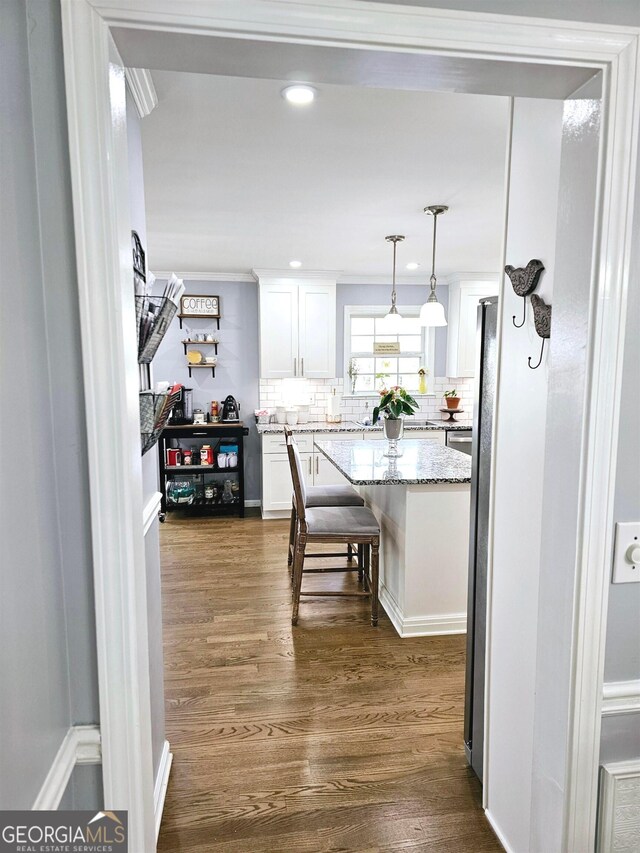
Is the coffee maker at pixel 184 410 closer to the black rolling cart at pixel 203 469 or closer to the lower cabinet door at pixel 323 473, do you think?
the black rolling cart at pixel 203 469

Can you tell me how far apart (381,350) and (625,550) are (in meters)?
4.88

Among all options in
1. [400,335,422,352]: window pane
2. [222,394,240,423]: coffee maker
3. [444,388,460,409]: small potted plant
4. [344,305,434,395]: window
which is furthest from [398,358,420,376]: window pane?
[222,394,240,423]: coffee maker

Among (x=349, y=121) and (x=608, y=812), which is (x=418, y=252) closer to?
(x=349, y=121)

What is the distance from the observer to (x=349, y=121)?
2094 millimetres

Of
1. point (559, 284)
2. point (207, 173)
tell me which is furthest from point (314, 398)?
point (559, 284)

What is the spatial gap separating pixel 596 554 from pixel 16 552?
103 centimetres

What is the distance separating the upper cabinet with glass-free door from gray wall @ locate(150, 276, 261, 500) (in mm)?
329

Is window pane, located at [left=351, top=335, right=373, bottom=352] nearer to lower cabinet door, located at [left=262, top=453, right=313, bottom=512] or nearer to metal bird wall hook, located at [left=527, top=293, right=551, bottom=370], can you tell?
lower cabinet door, located at [left=262, top=453, right=313, bottom=512]

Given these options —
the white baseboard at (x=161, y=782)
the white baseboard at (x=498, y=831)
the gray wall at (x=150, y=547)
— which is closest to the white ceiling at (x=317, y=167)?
the gray wall at (x=150, y=547)

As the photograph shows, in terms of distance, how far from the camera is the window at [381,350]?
5.76 meters

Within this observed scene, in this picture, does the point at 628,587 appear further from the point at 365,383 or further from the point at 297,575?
the point at 365,383

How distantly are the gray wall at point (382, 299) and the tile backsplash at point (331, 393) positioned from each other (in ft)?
0.55

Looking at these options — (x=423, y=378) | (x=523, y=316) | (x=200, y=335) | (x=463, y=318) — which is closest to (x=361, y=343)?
(x=423, y=378)

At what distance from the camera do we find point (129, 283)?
37.2 inches
